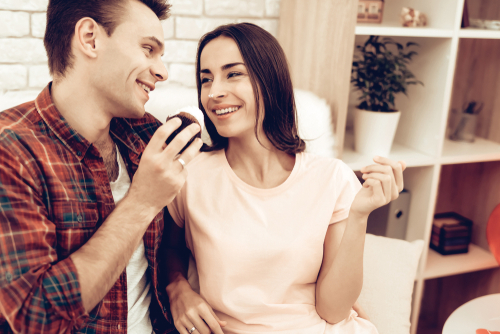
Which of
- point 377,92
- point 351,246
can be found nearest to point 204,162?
point 351,246

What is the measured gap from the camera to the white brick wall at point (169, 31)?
1.48m

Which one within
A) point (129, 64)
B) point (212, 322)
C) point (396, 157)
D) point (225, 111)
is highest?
point (129, 64)

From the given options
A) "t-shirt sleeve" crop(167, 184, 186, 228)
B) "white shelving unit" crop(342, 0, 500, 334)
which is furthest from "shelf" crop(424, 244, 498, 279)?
"t-shirt sleeve" crop(167, 184, 186, 228)

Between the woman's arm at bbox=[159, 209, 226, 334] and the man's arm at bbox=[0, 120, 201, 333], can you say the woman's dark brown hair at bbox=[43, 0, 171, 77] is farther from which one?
the woman's arm at bbox=[159, 209, 226, 334]

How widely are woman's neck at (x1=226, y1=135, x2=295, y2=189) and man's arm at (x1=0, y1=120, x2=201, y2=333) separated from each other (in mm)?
295

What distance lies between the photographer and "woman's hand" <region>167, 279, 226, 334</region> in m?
1.04

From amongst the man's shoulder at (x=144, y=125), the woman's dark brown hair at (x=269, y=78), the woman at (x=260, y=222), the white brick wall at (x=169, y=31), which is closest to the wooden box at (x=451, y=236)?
the woman at (x=260, y=222)

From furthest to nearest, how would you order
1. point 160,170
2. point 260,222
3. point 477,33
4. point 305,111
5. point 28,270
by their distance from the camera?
point 477,33, point 305,111, point 260,222, point 160,170, point 28,270

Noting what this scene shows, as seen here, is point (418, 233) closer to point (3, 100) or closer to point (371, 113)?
point (371, 113)

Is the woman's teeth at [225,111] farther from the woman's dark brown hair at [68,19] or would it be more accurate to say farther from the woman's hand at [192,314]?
the woman's hand at [192,314]

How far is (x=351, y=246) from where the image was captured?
102cm

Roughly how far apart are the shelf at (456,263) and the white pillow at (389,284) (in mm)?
524

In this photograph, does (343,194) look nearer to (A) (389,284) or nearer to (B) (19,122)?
(A) (389,284)

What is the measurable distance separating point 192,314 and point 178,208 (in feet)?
0.94
